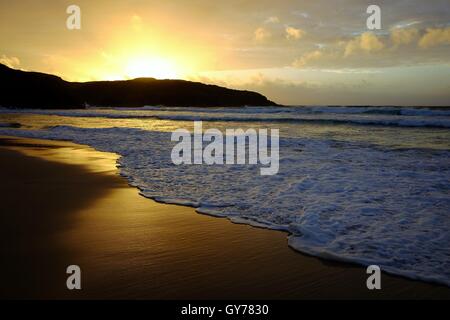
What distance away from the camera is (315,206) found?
580 cm

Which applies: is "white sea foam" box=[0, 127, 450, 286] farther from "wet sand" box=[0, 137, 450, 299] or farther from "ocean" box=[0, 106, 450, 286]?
"wet sand" box=[0, 137, 450, 299]

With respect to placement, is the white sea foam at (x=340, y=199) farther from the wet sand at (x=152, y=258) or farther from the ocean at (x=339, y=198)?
the wet sand at (x=152, y=258)

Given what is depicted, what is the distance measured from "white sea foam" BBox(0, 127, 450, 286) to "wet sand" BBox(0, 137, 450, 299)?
349 mm

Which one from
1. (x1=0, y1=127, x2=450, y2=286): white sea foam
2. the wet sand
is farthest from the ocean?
the wet sand

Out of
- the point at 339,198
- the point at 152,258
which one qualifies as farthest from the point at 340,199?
the point at 152,258

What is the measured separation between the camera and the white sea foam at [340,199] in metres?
4.16

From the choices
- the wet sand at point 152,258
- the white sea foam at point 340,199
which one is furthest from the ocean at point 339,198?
the wet sand at point 152,258

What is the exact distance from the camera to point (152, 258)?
152 inches

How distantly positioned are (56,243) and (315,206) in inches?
150

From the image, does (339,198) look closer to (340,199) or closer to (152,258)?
(340,199)

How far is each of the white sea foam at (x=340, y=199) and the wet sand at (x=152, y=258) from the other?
0.35 m

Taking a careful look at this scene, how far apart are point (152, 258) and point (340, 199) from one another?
366 centimetres
